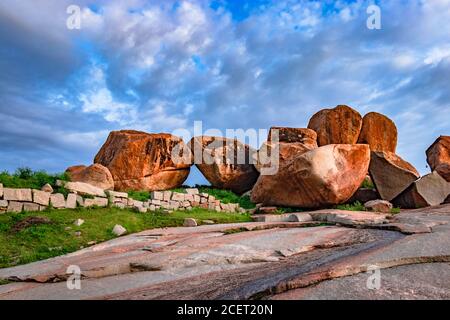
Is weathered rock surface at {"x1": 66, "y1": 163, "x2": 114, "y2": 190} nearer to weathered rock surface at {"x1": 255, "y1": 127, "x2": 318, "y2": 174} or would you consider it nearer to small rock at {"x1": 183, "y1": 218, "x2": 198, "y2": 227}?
small rock at {"x1": 183, "y1": 218, "x2": 198, "y2": 227}

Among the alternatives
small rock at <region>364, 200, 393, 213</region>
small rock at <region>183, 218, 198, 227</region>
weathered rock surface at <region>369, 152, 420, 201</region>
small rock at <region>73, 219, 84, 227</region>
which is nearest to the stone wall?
small rock at <region>73, 219, 84, 227</region>

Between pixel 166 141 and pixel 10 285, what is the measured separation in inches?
587

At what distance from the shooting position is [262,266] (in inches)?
277

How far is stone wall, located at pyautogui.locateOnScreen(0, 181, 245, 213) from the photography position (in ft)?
45.8

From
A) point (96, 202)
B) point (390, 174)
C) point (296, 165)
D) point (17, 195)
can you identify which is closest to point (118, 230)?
point (96, 202)

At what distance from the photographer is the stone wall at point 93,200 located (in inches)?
550

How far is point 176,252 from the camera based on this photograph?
8680 mm

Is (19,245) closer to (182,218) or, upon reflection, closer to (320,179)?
(182,218)

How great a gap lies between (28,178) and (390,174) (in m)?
18.2

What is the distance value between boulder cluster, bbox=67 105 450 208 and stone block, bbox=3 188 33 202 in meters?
3.71

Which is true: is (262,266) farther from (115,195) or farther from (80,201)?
(115,195)
